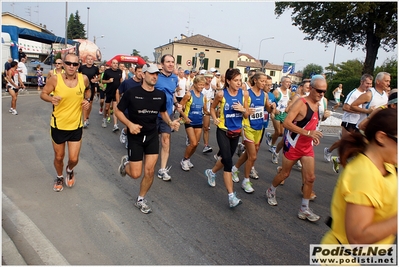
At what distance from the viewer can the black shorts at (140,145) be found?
13.8 feet

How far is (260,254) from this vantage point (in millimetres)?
3393

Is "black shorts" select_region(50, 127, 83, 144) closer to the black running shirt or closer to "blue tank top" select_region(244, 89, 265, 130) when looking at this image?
the black running shirt

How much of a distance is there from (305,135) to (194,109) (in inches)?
113

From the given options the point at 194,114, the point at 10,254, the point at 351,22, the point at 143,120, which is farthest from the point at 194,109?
the point at 351,22

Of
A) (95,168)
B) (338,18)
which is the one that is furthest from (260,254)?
(338,18)

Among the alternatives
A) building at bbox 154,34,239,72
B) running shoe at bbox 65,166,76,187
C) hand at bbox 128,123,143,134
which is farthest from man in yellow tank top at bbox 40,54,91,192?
building at bbox 154,34,239,72

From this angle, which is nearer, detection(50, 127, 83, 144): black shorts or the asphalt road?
the asphalt road

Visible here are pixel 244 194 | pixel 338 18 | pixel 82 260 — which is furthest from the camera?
pixel 338 18

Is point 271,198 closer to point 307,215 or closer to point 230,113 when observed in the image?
point 307,215

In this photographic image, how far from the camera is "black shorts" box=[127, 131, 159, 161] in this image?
4199 millimetres

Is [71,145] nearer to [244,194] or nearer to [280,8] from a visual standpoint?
[244,194]

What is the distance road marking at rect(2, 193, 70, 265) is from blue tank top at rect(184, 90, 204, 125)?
350 centimetres

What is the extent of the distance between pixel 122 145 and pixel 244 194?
3.74m

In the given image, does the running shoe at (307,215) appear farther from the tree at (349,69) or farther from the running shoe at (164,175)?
the tree at (349,69)
